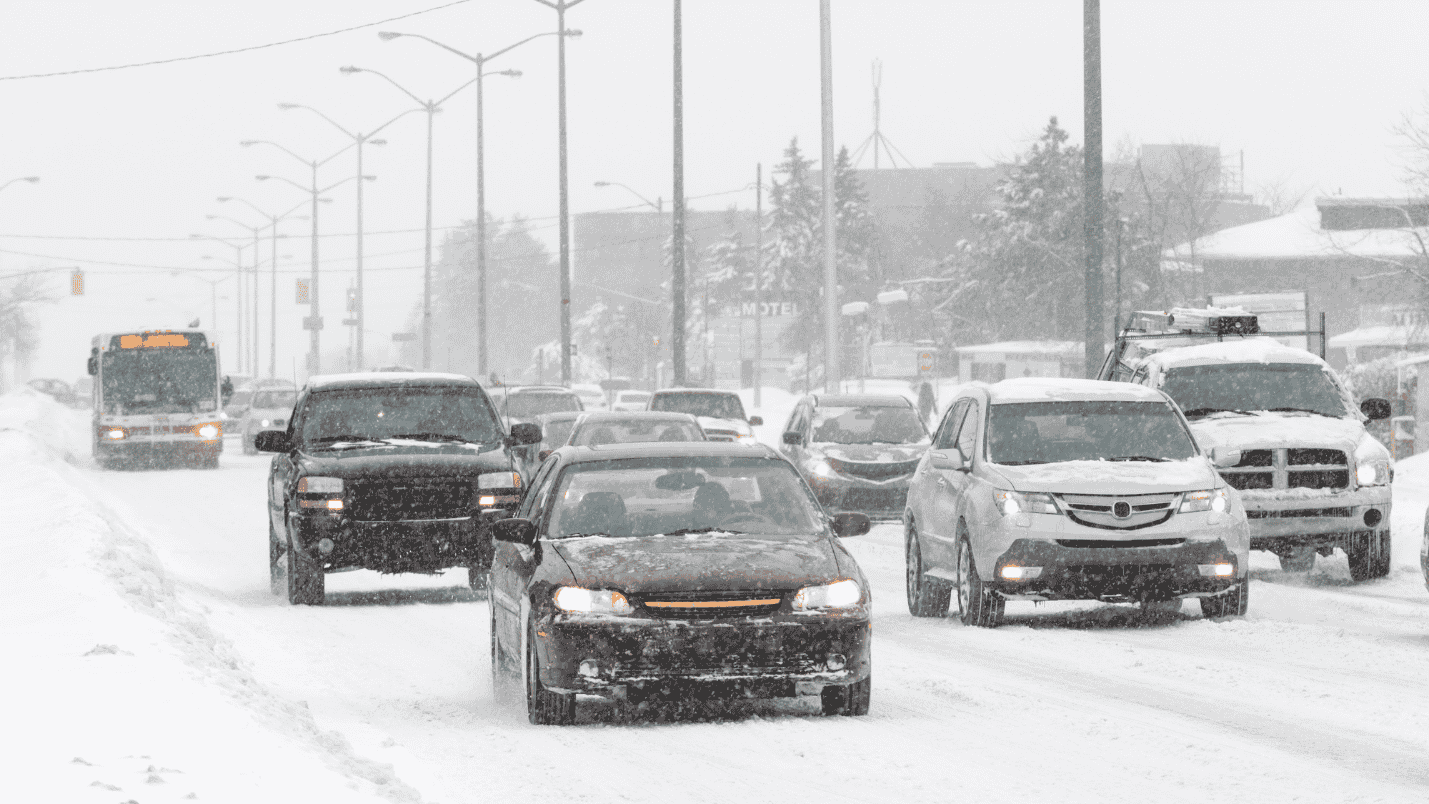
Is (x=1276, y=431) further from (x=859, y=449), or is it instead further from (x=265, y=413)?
(x=265, y=413)

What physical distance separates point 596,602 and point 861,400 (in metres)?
15.4

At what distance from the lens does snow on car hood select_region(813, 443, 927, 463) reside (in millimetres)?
22719

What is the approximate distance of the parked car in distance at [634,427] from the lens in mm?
22125

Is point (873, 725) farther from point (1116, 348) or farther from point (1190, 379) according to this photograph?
point (1116, 348)

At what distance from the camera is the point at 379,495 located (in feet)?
49.1

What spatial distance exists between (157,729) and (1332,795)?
4370mm

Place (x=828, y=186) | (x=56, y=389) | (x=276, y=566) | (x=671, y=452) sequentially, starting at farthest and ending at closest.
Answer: (x=56, y=389)
(x=828, y=186)
(x=276, y=566)
(x=671, y=452)

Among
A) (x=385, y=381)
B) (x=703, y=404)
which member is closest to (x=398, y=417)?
(x=385, y=381)

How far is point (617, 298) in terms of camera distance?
6678 inches

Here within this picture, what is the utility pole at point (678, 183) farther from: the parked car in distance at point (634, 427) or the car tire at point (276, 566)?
the car tire at point (276, 566)

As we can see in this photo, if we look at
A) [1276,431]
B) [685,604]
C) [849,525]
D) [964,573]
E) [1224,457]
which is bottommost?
[964,573]

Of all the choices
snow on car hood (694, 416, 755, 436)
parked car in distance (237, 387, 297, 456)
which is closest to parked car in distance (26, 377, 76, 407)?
parked car in distance (237, 387, 297, 456)

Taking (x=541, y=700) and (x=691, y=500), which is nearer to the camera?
(x=541, y=700)

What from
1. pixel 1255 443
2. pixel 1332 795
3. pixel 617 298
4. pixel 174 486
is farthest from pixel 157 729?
pixel 617 298
